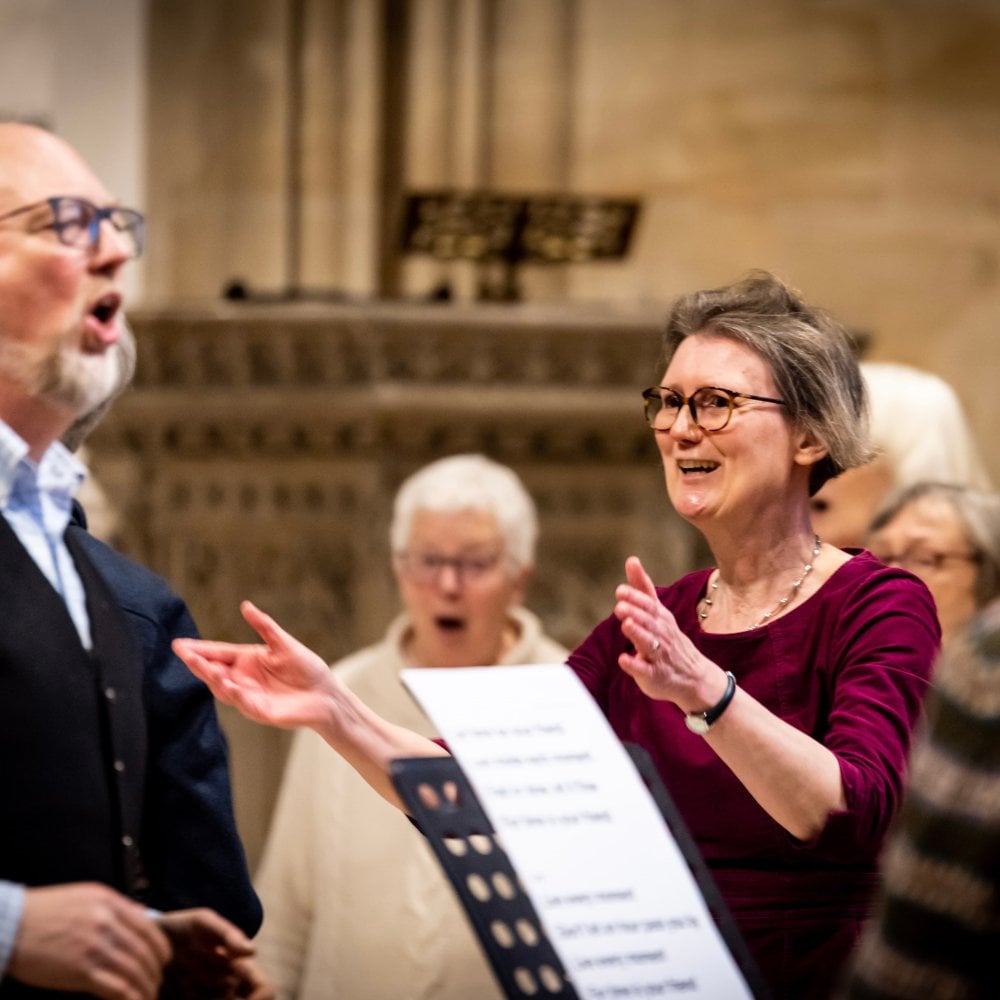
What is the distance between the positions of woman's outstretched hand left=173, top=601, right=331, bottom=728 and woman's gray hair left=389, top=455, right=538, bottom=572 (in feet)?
6.57

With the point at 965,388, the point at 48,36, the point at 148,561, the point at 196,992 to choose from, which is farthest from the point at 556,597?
the point at 196,992

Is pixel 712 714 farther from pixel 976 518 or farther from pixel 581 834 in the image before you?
pixel 976 518

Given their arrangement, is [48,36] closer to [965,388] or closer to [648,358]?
[648,358]

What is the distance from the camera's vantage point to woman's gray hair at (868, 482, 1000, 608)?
412cm

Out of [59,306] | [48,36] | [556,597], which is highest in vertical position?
[48,36]

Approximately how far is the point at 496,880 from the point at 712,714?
0.36m

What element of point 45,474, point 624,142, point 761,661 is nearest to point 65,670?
point 45,474

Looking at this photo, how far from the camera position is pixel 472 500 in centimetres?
450

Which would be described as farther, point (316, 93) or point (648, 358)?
point (316, 93)

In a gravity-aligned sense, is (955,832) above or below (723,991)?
above

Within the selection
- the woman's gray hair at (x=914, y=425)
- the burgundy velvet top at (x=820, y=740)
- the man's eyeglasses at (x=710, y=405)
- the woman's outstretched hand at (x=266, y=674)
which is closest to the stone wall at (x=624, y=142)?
the woman's gray hair at (x=914, y=425)

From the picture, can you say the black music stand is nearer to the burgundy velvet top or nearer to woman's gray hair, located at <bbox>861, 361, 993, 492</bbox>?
the burgundy velvet top

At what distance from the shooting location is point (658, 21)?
6.66 m

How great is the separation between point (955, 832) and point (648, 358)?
4064 millimetres
